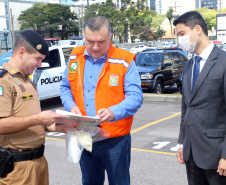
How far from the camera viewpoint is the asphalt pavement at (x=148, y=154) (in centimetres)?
479

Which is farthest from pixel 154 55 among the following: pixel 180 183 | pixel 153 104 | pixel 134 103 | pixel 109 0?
pixel 109 0

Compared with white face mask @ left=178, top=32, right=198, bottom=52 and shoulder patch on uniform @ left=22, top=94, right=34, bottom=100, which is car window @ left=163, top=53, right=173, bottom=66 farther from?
shoulder patch on uniform @ left=22, top=94, right=34, bottom=100

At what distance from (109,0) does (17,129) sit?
248 feet

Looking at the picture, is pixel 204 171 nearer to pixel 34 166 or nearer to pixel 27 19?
pixel 34 166

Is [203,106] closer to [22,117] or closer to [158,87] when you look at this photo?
[22,117]

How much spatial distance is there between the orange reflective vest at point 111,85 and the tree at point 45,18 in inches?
3092

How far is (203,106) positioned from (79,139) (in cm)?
101

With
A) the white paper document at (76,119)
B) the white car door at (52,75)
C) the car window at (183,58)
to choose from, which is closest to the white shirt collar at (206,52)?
the white paper document at (76,119)

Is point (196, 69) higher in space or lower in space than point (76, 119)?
higher

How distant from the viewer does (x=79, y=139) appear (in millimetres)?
2725

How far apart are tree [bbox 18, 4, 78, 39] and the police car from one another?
70.9m

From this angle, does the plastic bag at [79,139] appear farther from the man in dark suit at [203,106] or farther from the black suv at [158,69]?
the black suv at [158,69]

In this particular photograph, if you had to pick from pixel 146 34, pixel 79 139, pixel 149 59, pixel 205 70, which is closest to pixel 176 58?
pixel 149 59

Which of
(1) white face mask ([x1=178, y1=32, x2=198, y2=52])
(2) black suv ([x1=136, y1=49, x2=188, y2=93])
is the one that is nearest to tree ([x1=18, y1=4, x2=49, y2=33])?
(2) black suv ([x1=136, y1=49, x2=188, y2=93])
